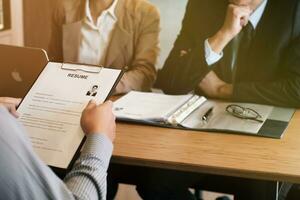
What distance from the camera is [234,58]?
1.78 m

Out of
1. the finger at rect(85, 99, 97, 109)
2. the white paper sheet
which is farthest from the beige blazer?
the finger at rect(85, 99, 97, 109)

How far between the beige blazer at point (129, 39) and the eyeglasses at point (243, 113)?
1.20 feet

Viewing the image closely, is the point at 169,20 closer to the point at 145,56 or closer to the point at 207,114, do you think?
the point at 145,56

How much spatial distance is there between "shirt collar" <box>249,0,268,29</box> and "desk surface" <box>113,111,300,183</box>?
42 centimetres

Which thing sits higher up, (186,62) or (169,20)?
(169,20)

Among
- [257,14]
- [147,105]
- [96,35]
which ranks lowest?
[147,105]

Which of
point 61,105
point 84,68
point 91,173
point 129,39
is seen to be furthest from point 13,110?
point 129,39

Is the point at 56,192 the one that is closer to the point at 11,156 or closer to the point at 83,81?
the point at 11,156

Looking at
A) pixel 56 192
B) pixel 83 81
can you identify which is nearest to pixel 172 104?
pixel 83 81

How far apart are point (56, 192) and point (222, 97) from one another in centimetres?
98

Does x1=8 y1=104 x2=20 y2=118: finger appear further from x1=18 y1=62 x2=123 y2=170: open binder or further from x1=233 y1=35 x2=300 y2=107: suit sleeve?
x1=233 y1=35 x2=300 y2=107: suit sleeve

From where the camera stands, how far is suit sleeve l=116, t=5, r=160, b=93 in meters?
1.85

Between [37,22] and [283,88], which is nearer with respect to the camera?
A: [283,88]

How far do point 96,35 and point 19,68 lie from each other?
380 millimetres
